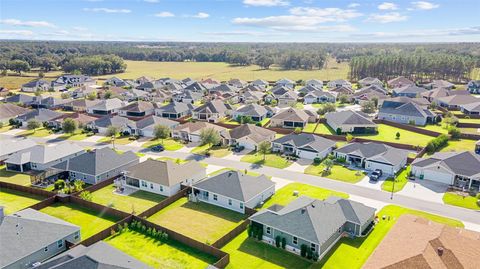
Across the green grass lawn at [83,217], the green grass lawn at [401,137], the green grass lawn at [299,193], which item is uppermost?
the green grass lawn at [401,137]

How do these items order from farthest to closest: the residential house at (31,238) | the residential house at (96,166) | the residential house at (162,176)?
the residential house at (96,166)
the residential house at (162,176)
the residential house at (31,238)

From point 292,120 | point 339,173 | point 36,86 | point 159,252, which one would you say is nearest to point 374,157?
point 339,173

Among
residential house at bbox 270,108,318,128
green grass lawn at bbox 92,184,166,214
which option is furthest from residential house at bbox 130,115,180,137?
green grass lawn at bbox 92,184,166,214

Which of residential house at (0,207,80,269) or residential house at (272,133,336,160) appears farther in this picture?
residential house at (272,133,336,160)

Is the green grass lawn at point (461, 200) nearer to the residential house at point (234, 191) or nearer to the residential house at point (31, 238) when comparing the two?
the residential house at point (234, 191)

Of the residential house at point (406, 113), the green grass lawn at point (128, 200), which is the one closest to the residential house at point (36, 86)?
the green grass lawn at point (128, 200)

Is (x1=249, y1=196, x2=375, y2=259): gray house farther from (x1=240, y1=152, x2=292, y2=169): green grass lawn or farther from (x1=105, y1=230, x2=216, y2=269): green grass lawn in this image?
(x1=240, y1=152, x2=292, y2=169): green grass lawn
